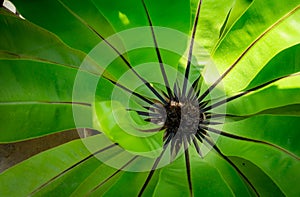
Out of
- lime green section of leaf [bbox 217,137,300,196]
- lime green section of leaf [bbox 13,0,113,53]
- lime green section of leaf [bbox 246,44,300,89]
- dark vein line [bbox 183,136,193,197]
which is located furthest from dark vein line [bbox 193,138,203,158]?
lime green section of leaf [bbox 13,0,113,53]

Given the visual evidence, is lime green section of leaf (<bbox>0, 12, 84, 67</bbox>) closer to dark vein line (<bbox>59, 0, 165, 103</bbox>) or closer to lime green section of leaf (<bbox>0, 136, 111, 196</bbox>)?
dark vein line (<bbox>59, 0, 165, 103</bbox>)

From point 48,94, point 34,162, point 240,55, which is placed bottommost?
point 34,162

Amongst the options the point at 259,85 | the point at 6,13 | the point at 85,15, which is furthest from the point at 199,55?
the point at 6,13

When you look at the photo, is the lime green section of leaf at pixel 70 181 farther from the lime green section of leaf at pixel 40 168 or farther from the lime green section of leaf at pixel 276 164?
the lime green section of leaf at pixel 276 164

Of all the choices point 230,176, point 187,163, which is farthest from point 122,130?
point 230,176

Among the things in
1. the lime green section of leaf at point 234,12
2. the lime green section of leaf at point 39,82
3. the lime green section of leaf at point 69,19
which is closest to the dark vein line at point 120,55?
the lime green section of leaf at point 69,19

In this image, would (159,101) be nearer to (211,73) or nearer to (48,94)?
(211,73)
